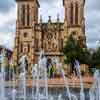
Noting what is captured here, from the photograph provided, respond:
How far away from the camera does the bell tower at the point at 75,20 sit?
8006 centimetres

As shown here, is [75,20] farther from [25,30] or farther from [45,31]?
[25,30]

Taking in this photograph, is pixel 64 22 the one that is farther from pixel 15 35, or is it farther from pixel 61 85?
pixel 61 85

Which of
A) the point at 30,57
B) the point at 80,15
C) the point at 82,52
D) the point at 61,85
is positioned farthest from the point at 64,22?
the point at 61,85

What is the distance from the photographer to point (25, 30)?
8344cm

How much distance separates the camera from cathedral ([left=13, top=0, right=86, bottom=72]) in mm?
81062

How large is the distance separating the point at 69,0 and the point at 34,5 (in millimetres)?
6793

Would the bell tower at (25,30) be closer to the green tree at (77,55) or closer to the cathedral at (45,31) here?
the cathedral at (45,31)

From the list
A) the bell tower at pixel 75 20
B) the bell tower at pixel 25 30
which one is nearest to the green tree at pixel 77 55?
the bell tower at pixel 75 20

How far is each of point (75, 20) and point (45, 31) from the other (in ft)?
21.1

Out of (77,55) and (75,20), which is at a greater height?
(75,20)

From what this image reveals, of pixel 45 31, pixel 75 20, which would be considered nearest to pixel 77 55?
pixel 75 20

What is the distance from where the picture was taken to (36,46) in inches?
3273

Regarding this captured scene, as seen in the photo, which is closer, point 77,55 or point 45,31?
point 77,55

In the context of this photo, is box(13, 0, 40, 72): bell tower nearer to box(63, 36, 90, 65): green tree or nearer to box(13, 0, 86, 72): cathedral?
box(13, 0, 86, 72): cathedral
